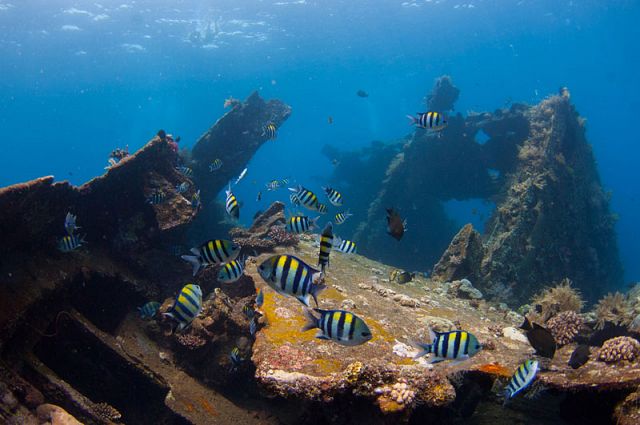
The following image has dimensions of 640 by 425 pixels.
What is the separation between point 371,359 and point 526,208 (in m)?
11.8

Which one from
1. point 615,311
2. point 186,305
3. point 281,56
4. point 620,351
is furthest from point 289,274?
point 281,56

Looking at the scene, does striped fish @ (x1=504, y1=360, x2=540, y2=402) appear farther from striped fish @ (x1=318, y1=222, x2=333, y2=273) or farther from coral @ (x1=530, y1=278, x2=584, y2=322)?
coral @ (x1=530, y1=278, x2=584, y2=322)

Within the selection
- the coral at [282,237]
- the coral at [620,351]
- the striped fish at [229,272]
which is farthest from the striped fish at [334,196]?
the coral at [620,351]

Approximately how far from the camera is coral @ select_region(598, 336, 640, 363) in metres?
5.03

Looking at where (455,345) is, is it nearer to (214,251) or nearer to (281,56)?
(214,251)

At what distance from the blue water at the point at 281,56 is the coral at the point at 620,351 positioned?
19.9 m

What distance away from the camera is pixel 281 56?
57.0m

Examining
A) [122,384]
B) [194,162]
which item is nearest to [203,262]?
[122,384]

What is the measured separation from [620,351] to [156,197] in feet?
31.2

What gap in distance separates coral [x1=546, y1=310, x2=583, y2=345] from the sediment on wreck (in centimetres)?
460

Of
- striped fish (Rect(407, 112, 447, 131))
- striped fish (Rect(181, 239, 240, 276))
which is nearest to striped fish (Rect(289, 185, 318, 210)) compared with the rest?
striped fish (Rect(407, 112, 447, 131))

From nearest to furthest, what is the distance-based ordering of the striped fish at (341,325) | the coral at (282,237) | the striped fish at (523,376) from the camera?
1. the striped fish at (341,325)
2. the striped fish at (523,376)
3. the coral at (282,237)

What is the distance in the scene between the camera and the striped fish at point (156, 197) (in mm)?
8680

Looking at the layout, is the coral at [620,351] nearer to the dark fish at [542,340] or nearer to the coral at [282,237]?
the dark fish at [542,340]
